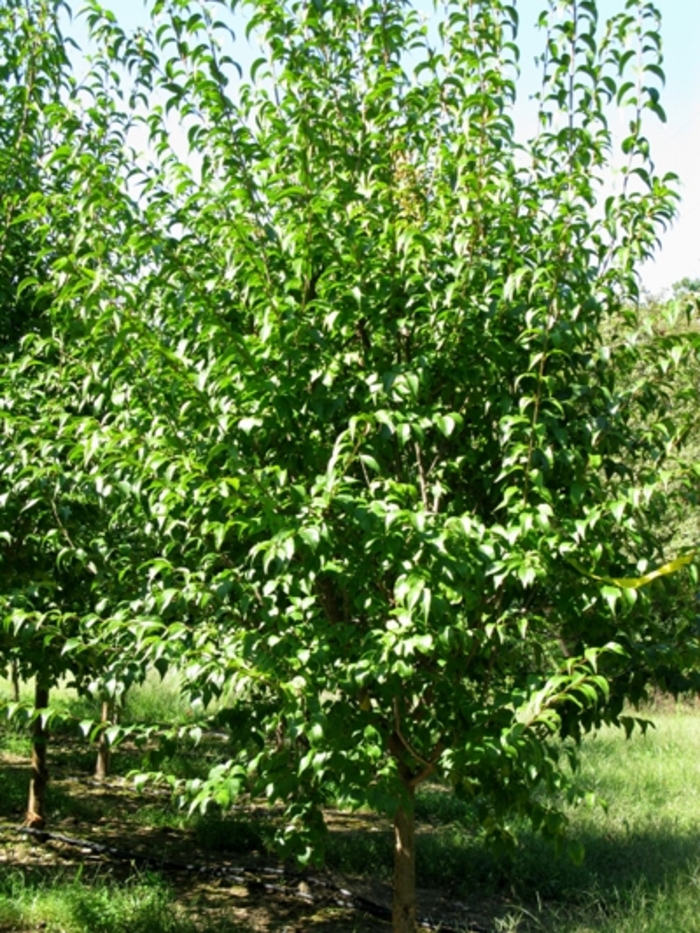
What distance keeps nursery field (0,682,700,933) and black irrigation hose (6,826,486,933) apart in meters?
0.01

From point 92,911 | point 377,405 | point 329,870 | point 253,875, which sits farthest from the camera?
point 329,870

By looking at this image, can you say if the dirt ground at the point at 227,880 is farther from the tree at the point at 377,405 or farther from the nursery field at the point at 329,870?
the tree at the point at 377,405

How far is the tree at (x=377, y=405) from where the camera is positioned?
3.47 metres

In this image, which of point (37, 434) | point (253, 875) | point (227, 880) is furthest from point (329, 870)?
point (37, 434)

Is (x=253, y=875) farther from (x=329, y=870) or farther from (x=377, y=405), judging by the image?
(x=377, y=405)

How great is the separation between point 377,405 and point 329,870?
14.0 feet

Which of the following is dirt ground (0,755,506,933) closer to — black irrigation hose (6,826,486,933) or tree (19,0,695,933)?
black irrigation hose (6,826,486,933)

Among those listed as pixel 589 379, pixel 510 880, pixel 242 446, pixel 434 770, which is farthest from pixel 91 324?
pixel 510 880

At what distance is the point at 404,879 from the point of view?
448 centimetres

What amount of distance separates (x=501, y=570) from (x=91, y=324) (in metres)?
1.90

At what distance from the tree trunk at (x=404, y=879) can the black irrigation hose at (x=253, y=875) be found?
3.79 ft

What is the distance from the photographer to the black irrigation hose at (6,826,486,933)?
232 inches

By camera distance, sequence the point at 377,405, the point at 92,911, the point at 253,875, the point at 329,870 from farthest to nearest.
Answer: the point at 329,870 < the point at 253,875 < the point at 92,911 < the point at 377,405

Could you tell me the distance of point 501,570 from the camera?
3.48 metres
